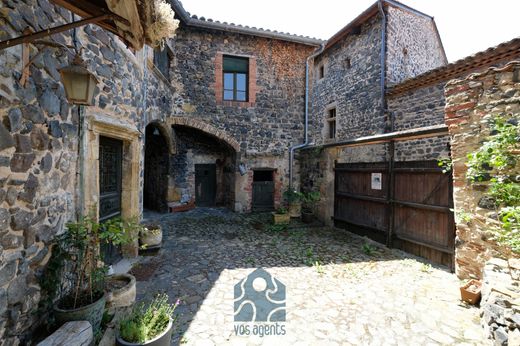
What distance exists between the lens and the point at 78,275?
2426 millimetres

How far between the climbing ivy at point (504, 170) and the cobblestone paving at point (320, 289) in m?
1.14

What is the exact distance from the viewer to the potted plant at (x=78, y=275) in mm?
2195

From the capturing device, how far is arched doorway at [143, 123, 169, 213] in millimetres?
8812

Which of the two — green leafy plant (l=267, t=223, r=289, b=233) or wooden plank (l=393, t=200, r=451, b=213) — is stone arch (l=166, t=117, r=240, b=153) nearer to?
green leafy plant (l=267, t=223, r=289, b=233)

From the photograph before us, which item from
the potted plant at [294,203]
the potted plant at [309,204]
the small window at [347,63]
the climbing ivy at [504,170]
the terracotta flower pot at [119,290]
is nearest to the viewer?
the climbing ivy at [504,170]

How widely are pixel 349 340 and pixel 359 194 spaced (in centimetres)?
425

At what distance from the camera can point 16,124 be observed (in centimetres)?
188

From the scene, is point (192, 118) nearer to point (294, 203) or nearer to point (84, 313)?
point (294, 203)

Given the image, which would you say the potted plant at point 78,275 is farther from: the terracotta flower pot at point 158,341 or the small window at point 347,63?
the small window at point 347,63

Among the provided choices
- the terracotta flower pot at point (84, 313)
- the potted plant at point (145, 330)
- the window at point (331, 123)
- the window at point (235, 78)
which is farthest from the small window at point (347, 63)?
the terracotta flower pot at point (84, 313)

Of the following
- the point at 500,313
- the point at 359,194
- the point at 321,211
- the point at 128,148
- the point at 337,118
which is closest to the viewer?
the point at 500,313

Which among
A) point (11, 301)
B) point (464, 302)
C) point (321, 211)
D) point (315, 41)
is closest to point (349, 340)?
point (464, 302)

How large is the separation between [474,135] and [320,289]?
2948 millimetres

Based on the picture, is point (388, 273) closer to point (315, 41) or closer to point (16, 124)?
point (16, 124)
